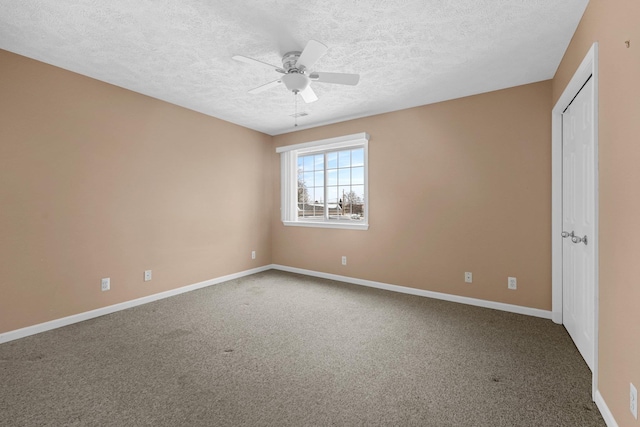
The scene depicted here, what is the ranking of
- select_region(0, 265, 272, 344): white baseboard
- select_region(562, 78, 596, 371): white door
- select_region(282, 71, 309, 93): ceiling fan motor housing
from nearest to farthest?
1. select_region(562, 78, 596, 371): white door
2. select_region(282, 71, 309, 93): ceiling fan motor housing
3. select_region(0, 265, 272, 344): white baseboard

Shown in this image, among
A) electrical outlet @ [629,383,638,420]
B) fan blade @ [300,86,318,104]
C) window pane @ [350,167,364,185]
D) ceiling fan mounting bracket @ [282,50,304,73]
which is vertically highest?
ceiling fan mounting bracket @ [282,50,304,73]

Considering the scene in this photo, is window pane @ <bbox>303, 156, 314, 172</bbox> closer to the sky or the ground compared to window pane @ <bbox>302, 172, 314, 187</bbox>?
closer to the sky

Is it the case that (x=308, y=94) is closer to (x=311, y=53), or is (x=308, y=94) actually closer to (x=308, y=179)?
(x=311, y=53)

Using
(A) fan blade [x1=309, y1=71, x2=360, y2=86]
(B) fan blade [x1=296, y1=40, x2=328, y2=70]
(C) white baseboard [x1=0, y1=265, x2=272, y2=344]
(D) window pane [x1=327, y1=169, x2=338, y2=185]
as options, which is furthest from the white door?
(C) white baseboard [x1=0, y1=265, x2=272, y2=344]

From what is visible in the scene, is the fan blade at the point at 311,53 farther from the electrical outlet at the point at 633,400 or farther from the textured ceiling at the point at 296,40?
the electrical outlet at the point at 633,400

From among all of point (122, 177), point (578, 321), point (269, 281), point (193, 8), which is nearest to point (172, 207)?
point (122, 177)

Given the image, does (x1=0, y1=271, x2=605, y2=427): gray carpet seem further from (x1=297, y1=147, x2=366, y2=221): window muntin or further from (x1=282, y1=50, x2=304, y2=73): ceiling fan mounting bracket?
(x1=282, y1=50, x2=304, y2=73): ceiling fan mounting bracket

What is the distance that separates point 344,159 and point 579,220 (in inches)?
117

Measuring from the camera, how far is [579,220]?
230 cm

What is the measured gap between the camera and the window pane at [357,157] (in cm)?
436

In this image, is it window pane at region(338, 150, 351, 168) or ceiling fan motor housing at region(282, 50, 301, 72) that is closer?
ceiling fan motor housing at region(282, 50, 301, 72)

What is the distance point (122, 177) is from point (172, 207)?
679mm

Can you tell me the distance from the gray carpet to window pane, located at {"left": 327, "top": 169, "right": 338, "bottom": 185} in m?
2.20

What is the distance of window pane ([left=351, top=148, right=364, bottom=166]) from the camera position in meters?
4.36
